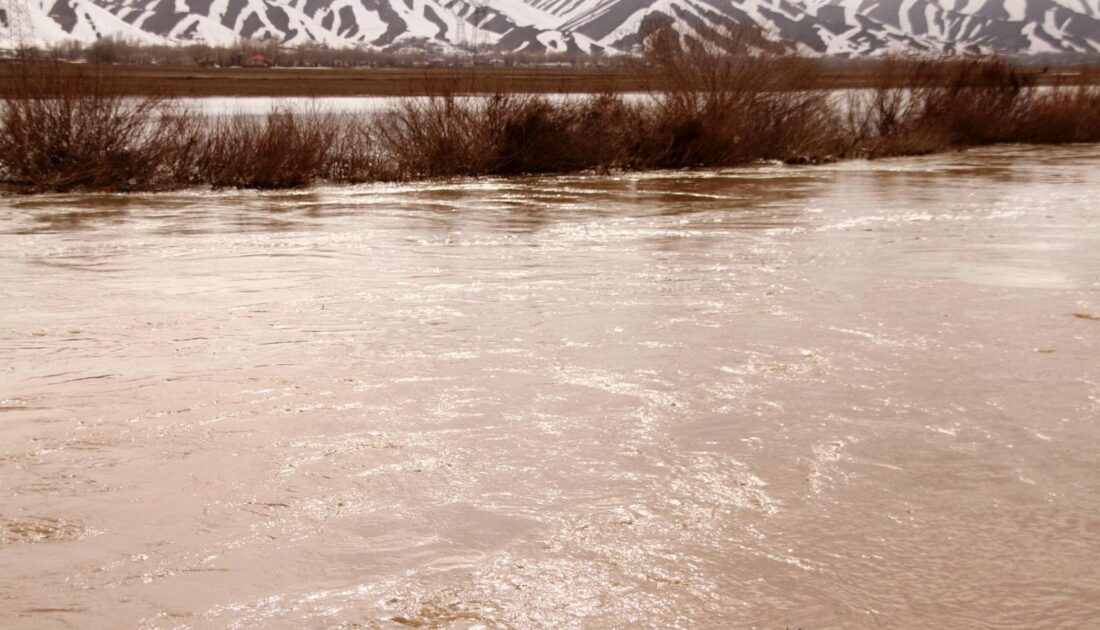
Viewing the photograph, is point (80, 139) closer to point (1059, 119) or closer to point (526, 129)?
point (526, 129)

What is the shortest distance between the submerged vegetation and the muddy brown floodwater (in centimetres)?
864

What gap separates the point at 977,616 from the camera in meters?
4.60

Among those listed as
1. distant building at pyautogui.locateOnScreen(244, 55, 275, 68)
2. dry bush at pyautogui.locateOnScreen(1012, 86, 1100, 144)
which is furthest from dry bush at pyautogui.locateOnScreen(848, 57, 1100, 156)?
distant building at pyautogui.locateOnScreen(244, 55, 275, 68)

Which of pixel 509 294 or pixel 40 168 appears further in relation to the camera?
pixel 40 168

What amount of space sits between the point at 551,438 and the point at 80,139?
17849mm

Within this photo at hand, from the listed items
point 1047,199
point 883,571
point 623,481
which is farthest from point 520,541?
point 1047,199

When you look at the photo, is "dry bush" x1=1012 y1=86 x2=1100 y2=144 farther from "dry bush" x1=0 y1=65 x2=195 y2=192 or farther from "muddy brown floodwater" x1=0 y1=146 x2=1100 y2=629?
"dry bush" x1=0 y1=65 x2=195 y2=192

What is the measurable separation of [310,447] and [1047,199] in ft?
55.1

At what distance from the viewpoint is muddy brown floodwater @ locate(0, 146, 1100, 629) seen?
4805mm

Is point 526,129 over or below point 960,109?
below

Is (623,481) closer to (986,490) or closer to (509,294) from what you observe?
(986,490)

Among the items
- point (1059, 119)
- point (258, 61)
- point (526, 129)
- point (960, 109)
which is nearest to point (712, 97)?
point (526, 129)

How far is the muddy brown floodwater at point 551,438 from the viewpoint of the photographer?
15.8 ft

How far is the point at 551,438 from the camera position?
6723 mm
